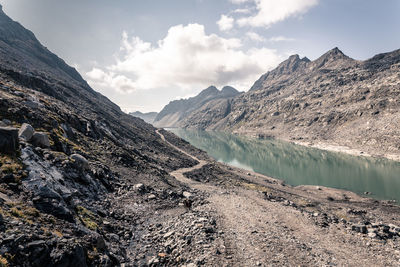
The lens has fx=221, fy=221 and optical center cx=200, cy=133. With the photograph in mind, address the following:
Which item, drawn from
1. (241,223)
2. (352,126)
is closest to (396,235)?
(241,223)

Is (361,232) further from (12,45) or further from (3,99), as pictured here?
(12,45)

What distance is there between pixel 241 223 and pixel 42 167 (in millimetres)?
18357

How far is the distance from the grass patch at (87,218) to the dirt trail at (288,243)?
387 inches

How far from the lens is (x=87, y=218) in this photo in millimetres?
17359

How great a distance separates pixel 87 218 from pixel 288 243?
16.4m

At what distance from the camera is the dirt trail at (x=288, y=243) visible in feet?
53.3

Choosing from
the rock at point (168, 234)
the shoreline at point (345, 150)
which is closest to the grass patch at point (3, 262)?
the rock at point (168, 234)

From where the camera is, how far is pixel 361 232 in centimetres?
2289

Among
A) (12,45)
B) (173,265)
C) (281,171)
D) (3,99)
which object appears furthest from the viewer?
(12,45)

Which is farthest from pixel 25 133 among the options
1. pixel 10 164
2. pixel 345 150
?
pixel 345 150

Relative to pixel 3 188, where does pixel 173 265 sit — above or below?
below

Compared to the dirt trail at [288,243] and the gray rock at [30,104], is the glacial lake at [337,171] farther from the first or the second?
the gray rock at [30,104]

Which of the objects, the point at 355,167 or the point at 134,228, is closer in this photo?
the point at 134,228

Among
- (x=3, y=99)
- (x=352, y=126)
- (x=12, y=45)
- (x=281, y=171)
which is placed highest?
(x=12, y=45)
